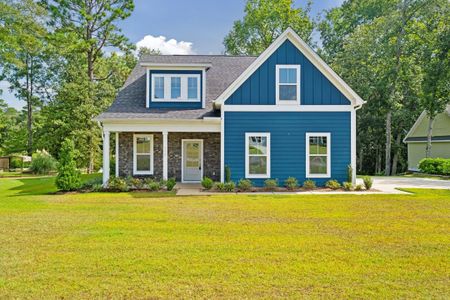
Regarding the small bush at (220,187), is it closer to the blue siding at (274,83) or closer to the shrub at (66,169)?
the blue siding at (274,83)

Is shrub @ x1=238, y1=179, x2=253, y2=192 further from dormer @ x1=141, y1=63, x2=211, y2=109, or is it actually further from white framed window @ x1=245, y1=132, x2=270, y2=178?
dormer @ x1=141, y1=63, x2=211, y2=109

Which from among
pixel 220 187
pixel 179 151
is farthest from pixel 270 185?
pixel 179 151

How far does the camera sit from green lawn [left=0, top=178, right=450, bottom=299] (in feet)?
14.0

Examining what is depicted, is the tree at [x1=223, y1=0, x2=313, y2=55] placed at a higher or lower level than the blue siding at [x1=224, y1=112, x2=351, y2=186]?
higher

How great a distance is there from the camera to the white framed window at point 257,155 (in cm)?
1480

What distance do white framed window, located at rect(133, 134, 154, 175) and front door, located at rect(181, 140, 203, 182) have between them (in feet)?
5.35

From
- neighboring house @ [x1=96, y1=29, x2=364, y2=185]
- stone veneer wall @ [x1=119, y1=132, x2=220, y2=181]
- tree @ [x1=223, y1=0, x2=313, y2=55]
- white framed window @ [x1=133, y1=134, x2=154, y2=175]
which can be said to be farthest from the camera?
tree @ [x1=223, y1=0, x2=313, y2=55]

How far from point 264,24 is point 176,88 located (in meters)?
23.6

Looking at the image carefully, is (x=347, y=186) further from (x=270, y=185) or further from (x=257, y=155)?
(x=257, y=155)

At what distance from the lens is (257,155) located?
14820mm

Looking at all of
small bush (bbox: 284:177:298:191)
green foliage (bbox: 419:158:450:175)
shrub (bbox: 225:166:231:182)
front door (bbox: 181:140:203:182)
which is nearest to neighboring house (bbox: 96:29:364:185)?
shrub (bbox: 225:166:231:182)

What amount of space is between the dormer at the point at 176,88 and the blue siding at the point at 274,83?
7.57 ft

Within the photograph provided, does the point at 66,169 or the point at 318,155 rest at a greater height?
the point at 318,155

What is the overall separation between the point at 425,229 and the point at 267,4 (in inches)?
1316
